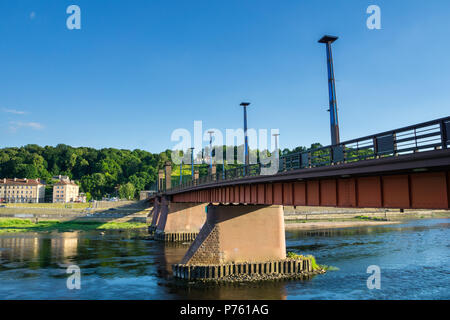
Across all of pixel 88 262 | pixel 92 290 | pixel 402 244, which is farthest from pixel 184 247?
pixel 402 244

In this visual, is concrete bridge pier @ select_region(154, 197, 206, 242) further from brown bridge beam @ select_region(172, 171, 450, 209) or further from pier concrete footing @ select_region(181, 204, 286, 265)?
brown bridge beam @ select_region(172, 171, 450, 209)

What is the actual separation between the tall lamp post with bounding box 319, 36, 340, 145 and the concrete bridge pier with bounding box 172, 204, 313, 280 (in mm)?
14561

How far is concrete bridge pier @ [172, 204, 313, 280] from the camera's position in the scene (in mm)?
30484

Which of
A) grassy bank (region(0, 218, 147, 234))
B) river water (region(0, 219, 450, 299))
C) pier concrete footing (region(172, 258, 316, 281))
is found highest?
grassy bank (region(0, 218, 147, 234))

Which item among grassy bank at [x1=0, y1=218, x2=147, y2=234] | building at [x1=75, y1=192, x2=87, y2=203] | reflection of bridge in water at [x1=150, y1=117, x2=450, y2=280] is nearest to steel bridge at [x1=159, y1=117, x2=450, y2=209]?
reflection of bridge in water at [x1=150, y1=117, x2=450, y2=280]

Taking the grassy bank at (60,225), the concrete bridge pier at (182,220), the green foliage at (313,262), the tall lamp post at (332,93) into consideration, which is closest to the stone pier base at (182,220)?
the concrete bridge pier at (182,220)

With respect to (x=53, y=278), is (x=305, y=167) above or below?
above

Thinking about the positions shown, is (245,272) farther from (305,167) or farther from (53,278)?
(53,278)

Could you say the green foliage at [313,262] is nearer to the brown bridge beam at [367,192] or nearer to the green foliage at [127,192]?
the brown bridge beam at [367,192]

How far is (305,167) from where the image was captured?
19906 mm

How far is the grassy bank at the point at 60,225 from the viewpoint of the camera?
8063 centimetres

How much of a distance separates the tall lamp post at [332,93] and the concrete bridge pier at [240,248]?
14.6 metres

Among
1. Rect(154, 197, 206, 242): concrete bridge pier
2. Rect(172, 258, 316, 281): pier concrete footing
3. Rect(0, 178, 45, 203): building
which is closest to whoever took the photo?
Rect(172, 258, 316, 281): pier concrete footing
